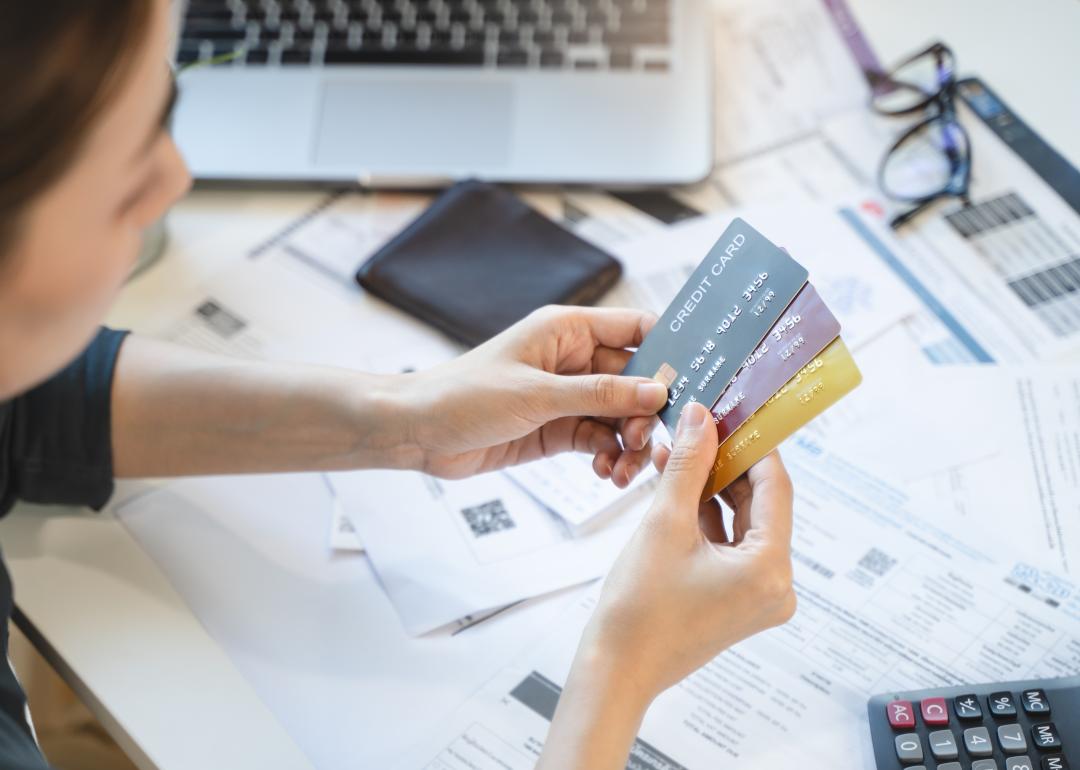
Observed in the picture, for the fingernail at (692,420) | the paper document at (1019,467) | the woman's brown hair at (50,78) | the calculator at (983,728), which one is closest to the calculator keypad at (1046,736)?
the calculator at (983,728)

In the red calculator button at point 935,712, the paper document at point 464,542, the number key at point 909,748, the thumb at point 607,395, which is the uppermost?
the thumb at point 607,395

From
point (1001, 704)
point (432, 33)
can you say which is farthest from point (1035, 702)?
point (432, 33)

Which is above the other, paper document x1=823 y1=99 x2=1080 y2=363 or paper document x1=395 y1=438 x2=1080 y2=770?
paper document x1=823 y1=99 x2=1080 y2=363

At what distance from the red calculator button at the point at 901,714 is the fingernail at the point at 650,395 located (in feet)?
0.72

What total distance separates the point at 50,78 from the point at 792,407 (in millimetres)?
404

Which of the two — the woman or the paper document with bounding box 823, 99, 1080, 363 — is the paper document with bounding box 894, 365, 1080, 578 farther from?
the woman

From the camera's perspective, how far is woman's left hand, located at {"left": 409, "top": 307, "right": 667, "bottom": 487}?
67cm

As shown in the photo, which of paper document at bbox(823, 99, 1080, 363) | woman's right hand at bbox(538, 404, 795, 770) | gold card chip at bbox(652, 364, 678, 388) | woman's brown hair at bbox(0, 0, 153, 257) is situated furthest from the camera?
paper document at bbox(823, 99, 1080, 363)

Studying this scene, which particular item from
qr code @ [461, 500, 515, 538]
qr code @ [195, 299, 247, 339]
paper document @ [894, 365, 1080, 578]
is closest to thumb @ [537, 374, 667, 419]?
qr code @ [461, 500, 515, 538]

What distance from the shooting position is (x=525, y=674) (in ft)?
2.18

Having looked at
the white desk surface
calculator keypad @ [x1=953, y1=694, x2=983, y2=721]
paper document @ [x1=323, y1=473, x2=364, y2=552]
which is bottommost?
the white desk surface

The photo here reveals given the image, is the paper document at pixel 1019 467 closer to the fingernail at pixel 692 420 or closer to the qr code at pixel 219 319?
the fingernail at pixel 692 420

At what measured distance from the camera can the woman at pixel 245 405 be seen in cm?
45

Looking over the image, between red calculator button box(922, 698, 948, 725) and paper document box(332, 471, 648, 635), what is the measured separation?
0.70 ft
